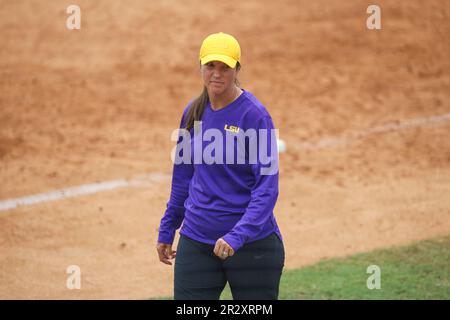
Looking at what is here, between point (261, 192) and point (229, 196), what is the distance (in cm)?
20

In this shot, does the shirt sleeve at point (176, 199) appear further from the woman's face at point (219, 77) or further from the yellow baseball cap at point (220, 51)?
the yellow baseball cap at point (220, 51)

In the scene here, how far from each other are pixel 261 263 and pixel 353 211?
4.37 m

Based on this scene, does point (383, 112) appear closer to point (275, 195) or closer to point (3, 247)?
point (3, 247)

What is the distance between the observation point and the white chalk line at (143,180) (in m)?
9.29

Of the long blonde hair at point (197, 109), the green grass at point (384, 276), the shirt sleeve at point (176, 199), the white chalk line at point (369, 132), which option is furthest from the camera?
the white chalk line at point (369, 132)

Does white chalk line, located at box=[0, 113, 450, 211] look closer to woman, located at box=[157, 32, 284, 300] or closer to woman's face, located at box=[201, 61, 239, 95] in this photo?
woman, located at box=[157, 32, 284, 300]

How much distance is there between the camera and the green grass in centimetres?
695

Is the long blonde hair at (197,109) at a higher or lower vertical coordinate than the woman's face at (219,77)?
lower

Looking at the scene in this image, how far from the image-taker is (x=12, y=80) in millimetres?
12438

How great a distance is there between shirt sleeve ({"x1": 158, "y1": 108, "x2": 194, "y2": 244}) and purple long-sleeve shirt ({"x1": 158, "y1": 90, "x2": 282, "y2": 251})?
0.20 m

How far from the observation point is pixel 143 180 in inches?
387

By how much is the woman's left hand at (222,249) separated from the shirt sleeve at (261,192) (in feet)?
0.10

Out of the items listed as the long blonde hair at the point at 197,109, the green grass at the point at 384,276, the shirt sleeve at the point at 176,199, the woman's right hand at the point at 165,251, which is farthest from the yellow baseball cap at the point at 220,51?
the green grass at the point at 384,276

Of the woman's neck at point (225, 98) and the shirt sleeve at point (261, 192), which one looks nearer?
the shirt sleeve at point (261, 192)
